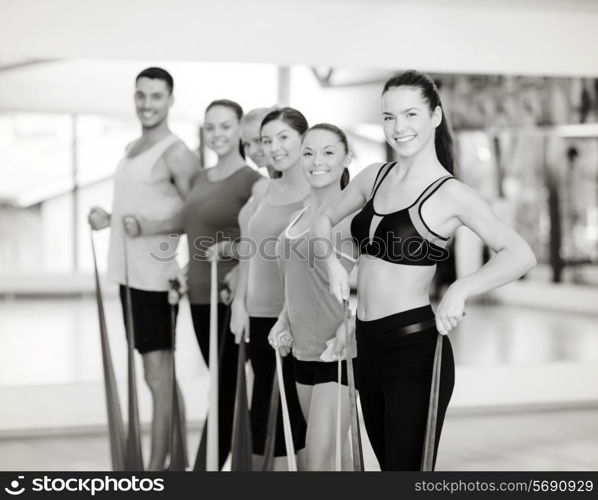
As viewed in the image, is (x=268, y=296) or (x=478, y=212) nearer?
(x=478, y=212)

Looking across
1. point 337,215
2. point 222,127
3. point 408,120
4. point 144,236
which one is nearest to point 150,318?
point 144,236

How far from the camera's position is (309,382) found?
2.89 metres

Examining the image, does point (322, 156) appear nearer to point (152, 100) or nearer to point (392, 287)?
point (392, 287)

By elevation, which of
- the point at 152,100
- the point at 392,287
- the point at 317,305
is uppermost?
the point at 152,100

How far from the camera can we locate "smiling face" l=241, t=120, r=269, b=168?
3.44 m

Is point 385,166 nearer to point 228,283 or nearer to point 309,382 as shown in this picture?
point 309,382

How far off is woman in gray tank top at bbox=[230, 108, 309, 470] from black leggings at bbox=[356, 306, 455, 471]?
90cm

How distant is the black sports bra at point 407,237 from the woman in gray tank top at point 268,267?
80 centimetres

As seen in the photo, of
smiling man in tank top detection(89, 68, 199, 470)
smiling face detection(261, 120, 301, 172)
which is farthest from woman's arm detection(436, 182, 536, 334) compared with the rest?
smiling man in tank top detection(89, 68, 199, 470)

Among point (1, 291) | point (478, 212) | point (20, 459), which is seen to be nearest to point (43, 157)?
point (1, 291)

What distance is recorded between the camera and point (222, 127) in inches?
142

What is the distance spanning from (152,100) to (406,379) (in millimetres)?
2095

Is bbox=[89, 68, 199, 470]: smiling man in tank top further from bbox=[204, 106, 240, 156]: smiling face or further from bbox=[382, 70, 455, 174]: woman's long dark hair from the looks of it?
bbox=[382, 70, 455, 174]: woman's long dark hair
